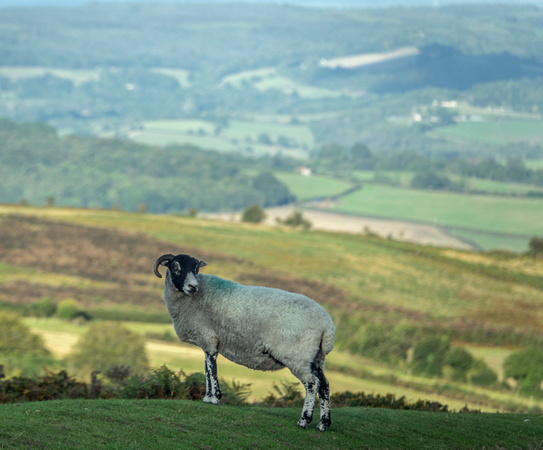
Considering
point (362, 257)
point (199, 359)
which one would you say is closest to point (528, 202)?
point (362, 257)

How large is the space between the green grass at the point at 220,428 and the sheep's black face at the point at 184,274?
6.59 ft

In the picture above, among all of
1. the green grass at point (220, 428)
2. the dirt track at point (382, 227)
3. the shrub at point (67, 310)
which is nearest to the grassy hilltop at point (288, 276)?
the shrub at point (67, 310)

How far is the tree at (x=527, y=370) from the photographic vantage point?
154ft

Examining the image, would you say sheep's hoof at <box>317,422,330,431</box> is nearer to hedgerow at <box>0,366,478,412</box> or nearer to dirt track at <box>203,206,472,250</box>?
hedgerow at <box>0,366,478,412</box>

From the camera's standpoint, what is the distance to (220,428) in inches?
516

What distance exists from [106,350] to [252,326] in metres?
34.8

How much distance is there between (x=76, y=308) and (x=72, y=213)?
44.4 metres

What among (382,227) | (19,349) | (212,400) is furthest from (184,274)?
(382,227)

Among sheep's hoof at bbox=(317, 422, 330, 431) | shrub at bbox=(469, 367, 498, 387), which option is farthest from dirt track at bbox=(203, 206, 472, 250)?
sheep's hoof at bbox=(317, 422, 330, 431)

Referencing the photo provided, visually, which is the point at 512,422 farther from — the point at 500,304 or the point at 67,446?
the point at 500,304

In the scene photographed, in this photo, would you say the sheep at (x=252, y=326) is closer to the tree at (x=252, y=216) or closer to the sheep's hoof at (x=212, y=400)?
the sheep's hoof at (x=212, y=400)

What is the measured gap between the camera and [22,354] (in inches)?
1730

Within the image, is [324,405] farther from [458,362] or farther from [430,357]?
[430,357]

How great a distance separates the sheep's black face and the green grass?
2.01 m
